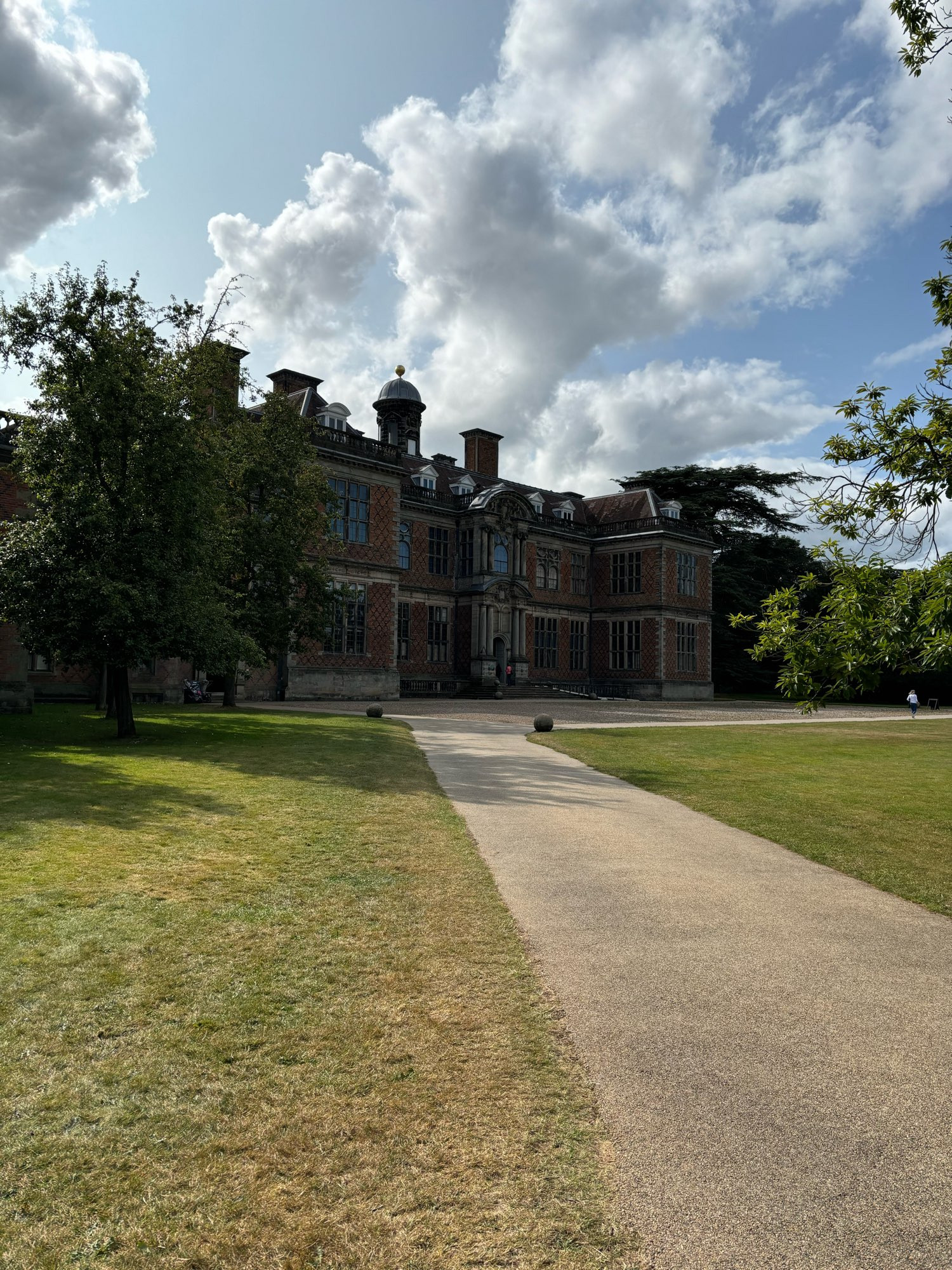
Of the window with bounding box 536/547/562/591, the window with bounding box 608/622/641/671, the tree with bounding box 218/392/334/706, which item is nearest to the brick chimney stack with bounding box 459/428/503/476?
the window with bounding box 536/547/562/591

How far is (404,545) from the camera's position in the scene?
45.6 m

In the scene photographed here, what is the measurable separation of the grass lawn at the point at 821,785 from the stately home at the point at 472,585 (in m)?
13.8

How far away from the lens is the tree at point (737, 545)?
61438mm

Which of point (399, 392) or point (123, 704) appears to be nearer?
point (123, 704)

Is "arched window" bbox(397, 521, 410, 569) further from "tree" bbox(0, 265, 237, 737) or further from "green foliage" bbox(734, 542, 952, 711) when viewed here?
"green foliage" bbox(734, 542, 952, 711)

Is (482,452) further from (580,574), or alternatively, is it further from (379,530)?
(379,530)

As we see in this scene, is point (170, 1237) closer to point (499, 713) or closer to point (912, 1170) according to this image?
point (912, 1170)

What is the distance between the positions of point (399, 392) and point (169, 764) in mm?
44727

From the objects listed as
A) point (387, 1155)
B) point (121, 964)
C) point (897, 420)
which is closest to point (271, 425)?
point (897, 420)

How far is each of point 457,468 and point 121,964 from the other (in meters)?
48.9

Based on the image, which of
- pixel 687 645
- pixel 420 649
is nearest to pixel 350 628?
pixel 420 649

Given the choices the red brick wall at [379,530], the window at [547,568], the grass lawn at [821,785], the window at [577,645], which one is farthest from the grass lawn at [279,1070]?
the window at [577,645]

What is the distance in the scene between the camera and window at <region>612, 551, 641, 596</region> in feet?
178

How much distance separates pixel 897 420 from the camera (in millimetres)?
9508
